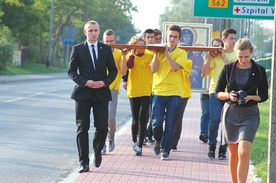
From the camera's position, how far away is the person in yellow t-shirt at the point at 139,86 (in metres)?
12.0

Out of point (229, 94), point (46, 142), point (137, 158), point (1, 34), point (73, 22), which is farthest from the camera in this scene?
point (73, 22)

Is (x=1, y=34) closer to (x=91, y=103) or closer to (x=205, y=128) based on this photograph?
(x=205, y=128)

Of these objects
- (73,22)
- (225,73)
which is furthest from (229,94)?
(73,22)

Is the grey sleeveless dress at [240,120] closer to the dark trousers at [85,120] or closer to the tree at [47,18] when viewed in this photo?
the dark trousers at [85,120]

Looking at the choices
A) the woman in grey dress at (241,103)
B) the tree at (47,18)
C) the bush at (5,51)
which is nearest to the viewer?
the woman in grey dress at (241,103)

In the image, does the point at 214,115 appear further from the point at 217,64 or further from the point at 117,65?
the point at 117,65

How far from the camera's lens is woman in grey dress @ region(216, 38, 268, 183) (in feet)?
26.6

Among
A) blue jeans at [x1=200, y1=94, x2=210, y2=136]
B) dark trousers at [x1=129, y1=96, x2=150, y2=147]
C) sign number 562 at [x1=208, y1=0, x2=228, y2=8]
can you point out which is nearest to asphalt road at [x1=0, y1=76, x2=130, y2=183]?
dark trousers at [x1=129, y1=96, x2=150, y2=147]

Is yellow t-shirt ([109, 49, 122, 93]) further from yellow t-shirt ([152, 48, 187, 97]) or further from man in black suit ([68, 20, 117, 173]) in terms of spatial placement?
man in black suit ([68, 20, 117, 173])

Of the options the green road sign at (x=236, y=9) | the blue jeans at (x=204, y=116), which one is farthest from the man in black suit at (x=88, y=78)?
the green road sign at (x=236, y=9)

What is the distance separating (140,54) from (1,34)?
42.9 meters

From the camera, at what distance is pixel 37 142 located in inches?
529

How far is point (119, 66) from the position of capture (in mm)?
12039

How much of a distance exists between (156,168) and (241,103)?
279 cm
